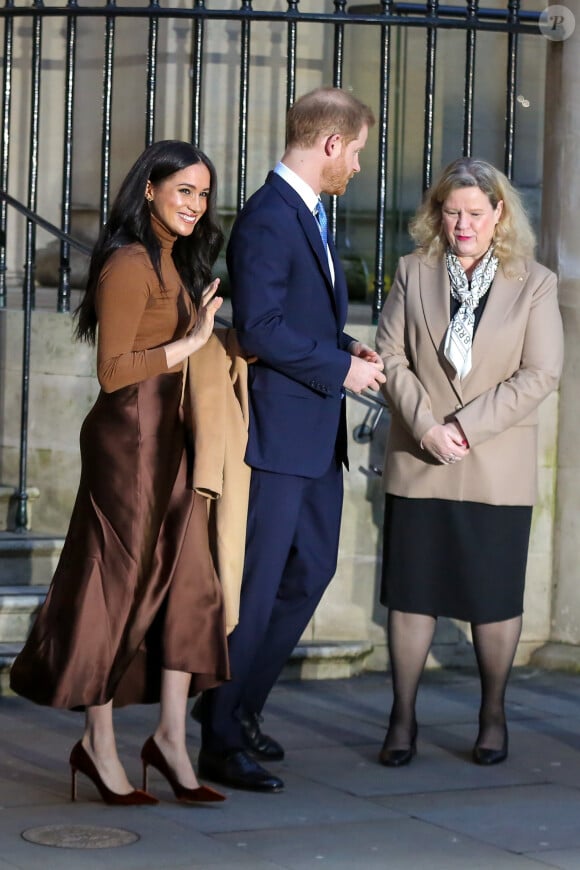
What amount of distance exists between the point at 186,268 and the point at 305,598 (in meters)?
1.10

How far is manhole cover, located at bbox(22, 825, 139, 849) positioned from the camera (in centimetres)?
448

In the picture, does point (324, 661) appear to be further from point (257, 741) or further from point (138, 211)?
point (138, 211)

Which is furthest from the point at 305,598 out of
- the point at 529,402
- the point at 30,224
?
the point at 30,224

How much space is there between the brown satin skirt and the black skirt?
937 millimetres

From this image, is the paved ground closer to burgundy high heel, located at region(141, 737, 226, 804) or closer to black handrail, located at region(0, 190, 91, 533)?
burgundy high heel, located at region(141, 737, 226, 804)

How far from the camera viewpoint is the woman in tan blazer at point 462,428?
18.4 feet

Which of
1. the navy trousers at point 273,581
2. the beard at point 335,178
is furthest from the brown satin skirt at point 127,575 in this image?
the beard at point 335,178

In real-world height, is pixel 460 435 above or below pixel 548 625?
above

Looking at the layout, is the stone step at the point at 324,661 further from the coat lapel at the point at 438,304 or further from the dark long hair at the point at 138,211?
the dark long hair at the point at 138,211

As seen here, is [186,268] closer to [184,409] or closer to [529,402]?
[184,409]

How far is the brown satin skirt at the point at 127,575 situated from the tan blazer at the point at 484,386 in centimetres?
98

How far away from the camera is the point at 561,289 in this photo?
23.7 ft

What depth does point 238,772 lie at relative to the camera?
16.8 feet

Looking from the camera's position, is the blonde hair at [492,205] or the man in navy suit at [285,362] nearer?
the man in navy suit at [285,362]
